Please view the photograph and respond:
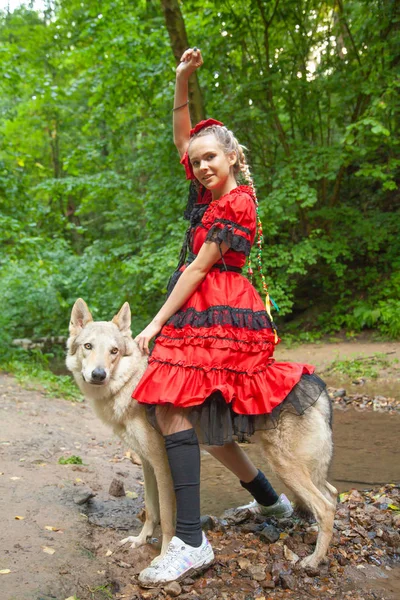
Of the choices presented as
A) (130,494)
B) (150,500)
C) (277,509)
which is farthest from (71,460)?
(277,509)

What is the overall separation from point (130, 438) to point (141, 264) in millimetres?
7314

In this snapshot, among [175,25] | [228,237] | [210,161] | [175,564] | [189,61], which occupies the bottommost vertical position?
[175,564]

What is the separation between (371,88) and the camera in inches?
348

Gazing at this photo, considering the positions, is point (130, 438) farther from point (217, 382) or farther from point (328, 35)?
point (328, 35)

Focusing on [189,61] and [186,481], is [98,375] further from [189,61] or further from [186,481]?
[189,61]

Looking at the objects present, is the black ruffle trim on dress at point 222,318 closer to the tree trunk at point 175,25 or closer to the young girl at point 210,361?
the young girl at point 210,361

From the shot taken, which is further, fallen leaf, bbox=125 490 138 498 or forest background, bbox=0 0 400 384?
forest background, bbox=0 0 400 384

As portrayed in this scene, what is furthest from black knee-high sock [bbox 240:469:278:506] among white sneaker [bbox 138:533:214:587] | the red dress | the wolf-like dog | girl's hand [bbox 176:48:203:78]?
girl's hand [bbox 176:48:203:78]

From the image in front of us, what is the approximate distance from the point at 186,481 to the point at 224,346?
82 cm

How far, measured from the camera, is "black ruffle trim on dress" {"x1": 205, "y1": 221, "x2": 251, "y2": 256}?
2719mm

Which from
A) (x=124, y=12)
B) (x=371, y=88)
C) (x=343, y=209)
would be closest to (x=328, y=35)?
(x=371, y=88)

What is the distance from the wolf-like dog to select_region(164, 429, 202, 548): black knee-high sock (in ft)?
0.74

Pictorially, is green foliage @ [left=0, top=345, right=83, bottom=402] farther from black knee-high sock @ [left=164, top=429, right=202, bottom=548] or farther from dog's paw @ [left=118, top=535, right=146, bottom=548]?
black knee-high sock @ [left=164, top=429, right=202, bottom=548]

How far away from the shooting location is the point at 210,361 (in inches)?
105
